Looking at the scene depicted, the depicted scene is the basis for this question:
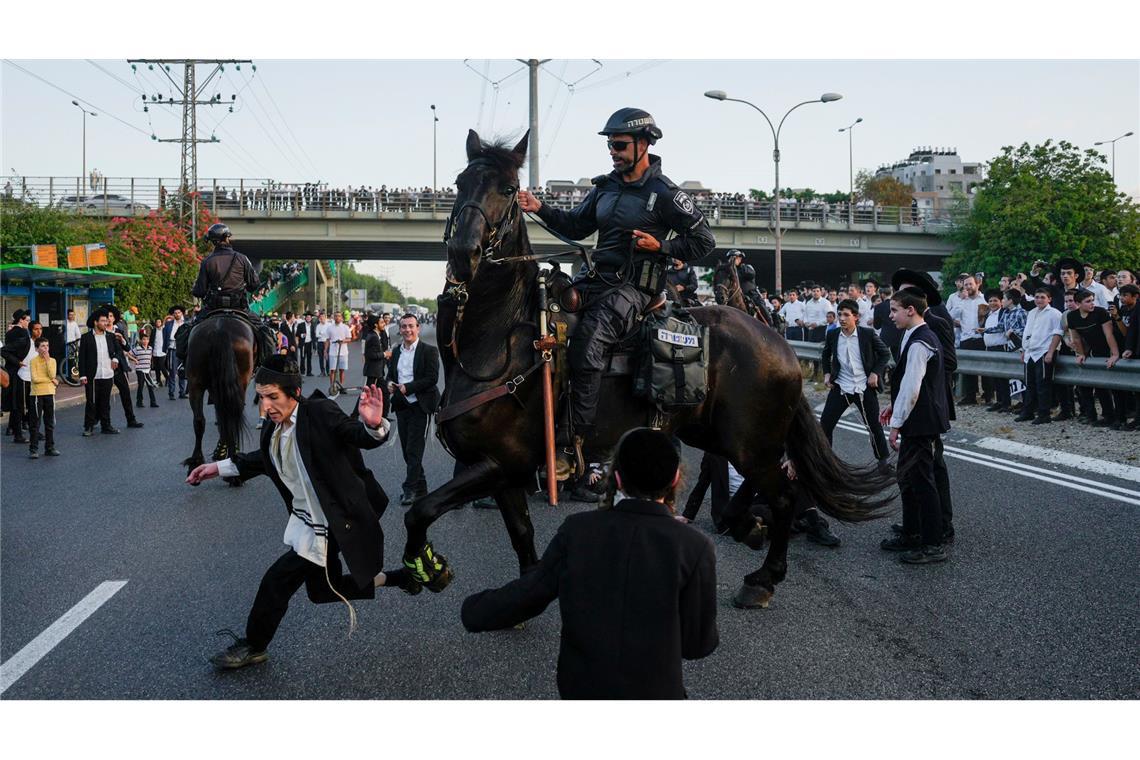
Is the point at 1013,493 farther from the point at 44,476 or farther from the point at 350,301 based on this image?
the point at 350,301

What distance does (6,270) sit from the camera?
22984 millimetres

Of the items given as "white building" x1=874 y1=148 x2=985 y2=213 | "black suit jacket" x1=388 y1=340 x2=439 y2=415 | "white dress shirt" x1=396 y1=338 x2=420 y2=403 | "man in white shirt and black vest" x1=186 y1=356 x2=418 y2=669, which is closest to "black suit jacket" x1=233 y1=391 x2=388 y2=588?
"man in white shirt and black vest" x1=186 y1=356 x2=418 y2=669

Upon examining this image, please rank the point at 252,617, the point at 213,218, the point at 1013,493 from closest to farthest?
the point at 252,617 < the point at 1013,493 < the point at 213,218

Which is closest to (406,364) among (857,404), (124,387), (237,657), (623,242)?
(857,404)

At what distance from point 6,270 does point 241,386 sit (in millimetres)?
16132

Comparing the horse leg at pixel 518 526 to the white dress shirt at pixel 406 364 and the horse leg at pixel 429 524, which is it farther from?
the white dress shirt at pixel 406 364

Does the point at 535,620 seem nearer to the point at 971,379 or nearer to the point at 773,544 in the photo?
the point at 773,544

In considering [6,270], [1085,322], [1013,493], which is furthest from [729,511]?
[6,270]

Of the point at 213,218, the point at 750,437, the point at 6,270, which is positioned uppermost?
the point at 213,218

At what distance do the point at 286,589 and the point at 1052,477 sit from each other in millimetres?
8430

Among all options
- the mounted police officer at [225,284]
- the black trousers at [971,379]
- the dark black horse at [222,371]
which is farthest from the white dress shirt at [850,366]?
the black trousers at [971,379]

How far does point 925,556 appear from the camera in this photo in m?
6.93

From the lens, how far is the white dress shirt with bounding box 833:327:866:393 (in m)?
9.45

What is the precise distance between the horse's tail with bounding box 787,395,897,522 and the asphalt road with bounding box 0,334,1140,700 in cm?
50
